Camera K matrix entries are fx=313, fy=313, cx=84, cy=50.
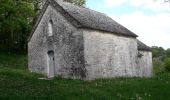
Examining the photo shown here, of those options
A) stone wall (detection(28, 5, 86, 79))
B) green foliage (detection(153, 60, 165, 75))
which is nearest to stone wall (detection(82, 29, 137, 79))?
stone wall (detection(28, 5, 86, 79))

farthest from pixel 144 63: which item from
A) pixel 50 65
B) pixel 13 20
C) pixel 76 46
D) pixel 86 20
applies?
pixel 13 20

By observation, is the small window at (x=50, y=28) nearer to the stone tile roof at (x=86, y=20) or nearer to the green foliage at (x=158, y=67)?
the stone tile roof at (x=86, y=20)

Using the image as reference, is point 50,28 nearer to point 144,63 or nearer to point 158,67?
point 144,63

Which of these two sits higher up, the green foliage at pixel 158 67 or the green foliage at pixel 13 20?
the green foliage at pixel 13 20

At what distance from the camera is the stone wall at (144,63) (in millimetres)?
35719

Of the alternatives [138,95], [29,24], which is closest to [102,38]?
[138,95]

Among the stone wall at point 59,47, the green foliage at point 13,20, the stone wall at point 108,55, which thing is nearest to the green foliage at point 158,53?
the green foliage at point 13,20

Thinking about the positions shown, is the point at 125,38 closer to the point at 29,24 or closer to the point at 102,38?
the point at 102,38

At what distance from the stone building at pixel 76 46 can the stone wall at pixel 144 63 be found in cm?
336

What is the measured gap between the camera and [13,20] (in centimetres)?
4231

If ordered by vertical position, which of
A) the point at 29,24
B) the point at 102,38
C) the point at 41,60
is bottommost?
the point at 41,60

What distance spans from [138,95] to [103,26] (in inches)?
592

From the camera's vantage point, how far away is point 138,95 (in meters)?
14.1

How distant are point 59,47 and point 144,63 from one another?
13.6m
